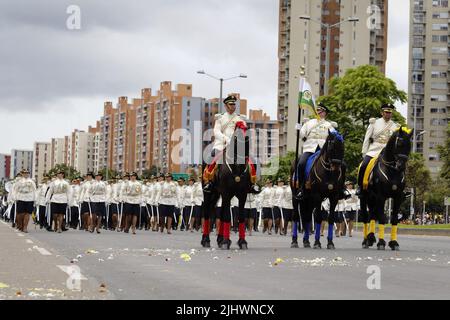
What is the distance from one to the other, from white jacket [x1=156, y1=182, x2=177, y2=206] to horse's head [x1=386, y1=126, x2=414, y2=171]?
1820 cm

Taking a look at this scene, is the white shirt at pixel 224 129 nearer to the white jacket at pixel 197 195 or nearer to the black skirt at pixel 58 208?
the black skirt at pixel 58 208

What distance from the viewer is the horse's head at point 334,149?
20.9 meters

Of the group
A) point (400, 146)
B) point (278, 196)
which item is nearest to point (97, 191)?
point (278, 196)

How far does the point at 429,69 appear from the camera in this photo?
18475 centimetres

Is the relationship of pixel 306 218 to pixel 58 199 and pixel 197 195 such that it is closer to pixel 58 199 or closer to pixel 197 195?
pixel 58 199

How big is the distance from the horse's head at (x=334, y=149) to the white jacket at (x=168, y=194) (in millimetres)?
17794

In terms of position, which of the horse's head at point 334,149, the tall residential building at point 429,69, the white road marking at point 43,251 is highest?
the tall residential building at point 429,69

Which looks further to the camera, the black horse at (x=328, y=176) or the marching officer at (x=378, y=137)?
the marching officer at (x=378, y=137)

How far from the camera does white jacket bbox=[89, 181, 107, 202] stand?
3706cm

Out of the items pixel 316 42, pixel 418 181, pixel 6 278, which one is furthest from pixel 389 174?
pixel 316 42

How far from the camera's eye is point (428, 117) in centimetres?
18288

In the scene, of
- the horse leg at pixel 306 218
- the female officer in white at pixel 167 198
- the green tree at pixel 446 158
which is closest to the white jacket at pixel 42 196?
the female officer in white at pixel 167 198

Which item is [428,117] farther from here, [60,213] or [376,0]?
[60,213]
